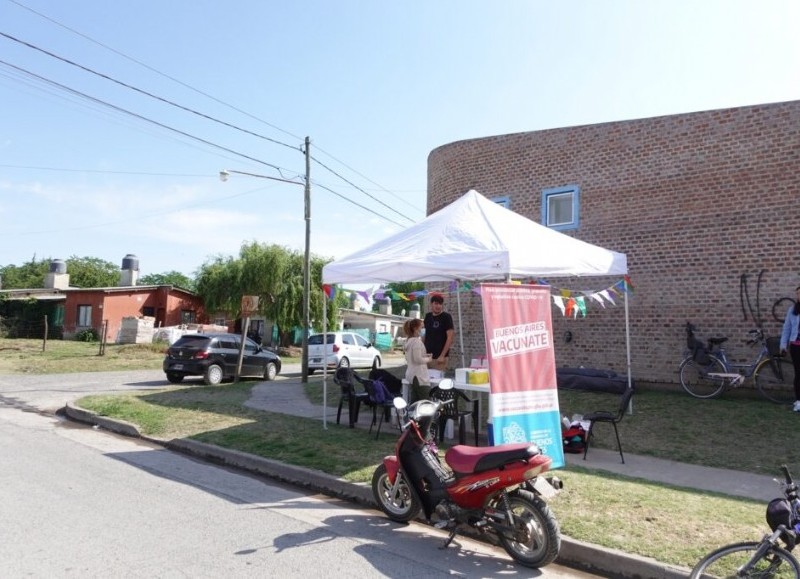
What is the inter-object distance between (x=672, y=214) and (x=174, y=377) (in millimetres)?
13836

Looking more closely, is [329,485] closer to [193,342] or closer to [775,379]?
[775,379]

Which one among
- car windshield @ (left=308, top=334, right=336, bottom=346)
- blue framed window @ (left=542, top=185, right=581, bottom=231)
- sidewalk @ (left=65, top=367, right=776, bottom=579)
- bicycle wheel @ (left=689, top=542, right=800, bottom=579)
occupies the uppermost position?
blue framed window @ (left=542, top=185, right=581, bottom=231)

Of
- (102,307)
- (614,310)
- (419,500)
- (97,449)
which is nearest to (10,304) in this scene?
(102,307)

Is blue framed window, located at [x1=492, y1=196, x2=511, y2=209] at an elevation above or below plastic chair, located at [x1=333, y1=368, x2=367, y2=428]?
above

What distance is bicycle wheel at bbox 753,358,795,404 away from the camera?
34.6 feet

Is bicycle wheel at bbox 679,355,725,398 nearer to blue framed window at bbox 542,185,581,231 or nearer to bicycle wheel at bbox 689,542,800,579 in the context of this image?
blue framed window at bbox 542,185,581,231

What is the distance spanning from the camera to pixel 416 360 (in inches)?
318

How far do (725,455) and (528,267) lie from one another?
360 cm

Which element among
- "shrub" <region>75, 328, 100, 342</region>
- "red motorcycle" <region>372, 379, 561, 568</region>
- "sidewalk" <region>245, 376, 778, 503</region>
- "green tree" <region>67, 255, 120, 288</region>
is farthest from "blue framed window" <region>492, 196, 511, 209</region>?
"green tree" <region>67, 255, 120, 288</region>

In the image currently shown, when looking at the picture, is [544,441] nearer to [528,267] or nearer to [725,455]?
[528,267]

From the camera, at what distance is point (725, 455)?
782 centimetres

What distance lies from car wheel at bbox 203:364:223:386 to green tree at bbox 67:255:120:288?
168 feet

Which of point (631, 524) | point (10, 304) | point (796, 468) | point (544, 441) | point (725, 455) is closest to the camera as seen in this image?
point (631, 524)

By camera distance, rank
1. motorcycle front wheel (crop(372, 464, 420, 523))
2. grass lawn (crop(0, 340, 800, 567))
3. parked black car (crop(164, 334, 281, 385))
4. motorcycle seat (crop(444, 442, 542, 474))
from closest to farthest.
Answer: motorcycle seat (crop(444, 442, 542, 474)) < grass lawn (crop(0, 340, 800, 567)) < motorcycle front wheel (crop(372, 464, 420, 523)) < parked black car (crop(164, 334, 281, 385))
